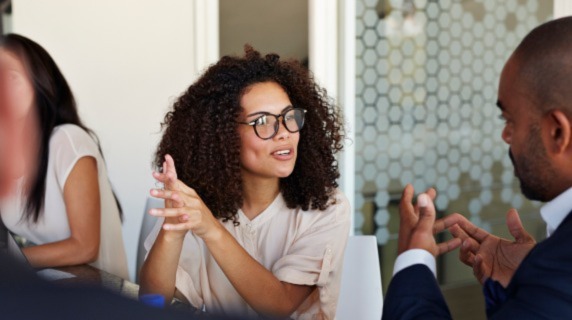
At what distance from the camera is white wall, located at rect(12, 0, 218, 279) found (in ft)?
13.4

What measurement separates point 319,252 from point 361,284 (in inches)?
13.9

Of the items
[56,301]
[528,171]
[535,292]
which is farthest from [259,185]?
[56,301]

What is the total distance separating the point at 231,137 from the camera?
224cm

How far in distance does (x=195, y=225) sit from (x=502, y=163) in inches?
137

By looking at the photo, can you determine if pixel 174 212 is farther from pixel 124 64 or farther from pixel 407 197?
pixel 124 64

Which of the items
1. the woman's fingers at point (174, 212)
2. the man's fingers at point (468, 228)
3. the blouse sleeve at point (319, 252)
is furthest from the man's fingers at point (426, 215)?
the blouse sleeve at point (319, 252)

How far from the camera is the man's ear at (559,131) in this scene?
124 centimetres

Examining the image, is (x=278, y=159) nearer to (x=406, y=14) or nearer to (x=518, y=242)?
(x=518, y=242)

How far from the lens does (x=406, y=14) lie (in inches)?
179

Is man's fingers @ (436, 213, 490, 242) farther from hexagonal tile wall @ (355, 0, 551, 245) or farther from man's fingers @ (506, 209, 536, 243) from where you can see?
hexagonal tile wall @ (355, 0, 551, 245)

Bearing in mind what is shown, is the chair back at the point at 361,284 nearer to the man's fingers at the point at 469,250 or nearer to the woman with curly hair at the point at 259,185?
the woman with curly hair at the point at 259,185

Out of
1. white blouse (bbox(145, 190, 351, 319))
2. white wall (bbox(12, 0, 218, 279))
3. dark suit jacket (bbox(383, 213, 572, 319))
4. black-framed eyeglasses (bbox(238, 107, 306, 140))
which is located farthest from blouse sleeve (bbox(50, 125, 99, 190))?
dark suit jacket (bbox(383, 213, 572, 319))

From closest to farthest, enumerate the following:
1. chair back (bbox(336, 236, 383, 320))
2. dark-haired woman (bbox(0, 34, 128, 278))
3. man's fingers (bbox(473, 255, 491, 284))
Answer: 1. man's fingers (bbox(473, 255, 491, 284))
2. chair back (bbox(336, 236, 383, 320))
3. dark-haired woman (bbox(0, 34, 128, 278))

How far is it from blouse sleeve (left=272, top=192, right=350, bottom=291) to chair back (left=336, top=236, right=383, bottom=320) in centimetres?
22
